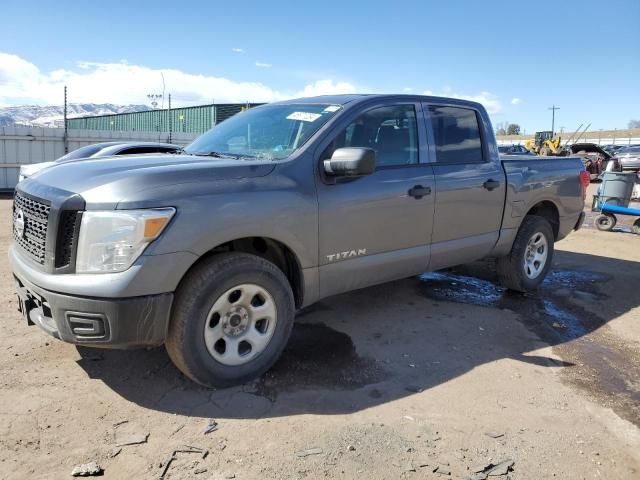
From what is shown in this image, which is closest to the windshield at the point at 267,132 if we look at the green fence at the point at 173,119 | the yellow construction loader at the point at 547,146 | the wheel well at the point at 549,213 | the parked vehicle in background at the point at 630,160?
the wheel well at the point at 549,213

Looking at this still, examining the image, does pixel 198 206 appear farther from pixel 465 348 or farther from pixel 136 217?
pixel 465 348

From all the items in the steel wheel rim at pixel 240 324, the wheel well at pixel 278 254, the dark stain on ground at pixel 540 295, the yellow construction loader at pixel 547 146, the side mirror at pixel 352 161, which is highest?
the yellow construction loader at pixel 547 146

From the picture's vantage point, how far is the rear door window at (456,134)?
15.2ft

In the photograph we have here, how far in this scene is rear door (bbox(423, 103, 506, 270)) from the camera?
455 centimetres

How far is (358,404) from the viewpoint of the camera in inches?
127

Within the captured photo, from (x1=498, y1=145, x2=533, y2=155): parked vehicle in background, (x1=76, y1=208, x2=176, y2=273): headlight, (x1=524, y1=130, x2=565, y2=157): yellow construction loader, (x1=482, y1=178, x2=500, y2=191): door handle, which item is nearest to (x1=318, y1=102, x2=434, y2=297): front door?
(x1=482, y1=178, x2=500, y2=191): door handle

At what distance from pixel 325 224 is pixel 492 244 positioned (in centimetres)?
226

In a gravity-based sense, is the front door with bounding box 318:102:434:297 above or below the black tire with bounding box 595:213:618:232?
above

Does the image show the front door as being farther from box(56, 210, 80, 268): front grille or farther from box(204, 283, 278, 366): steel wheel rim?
box(56, 210, 80, 268): front grille

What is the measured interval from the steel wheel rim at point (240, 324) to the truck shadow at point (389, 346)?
0.23 m

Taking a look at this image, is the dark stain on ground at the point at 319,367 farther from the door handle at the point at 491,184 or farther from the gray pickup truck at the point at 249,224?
the door handle at the point at 491,184

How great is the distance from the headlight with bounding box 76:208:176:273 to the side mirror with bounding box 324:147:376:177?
125cm

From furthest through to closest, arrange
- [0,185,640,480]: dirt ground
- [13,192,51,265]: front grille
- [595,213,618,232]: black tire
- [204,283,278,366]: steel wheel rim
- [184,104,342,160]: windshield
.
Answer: [595,213,618,232]: black tire < [184,104,342,160]: windshield < [204,283,278,366]: steel wheel rim < [13,192,51,265]: front grille < [0,185,640,480]: dirt ground

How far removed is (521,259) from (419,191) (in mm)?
1941
